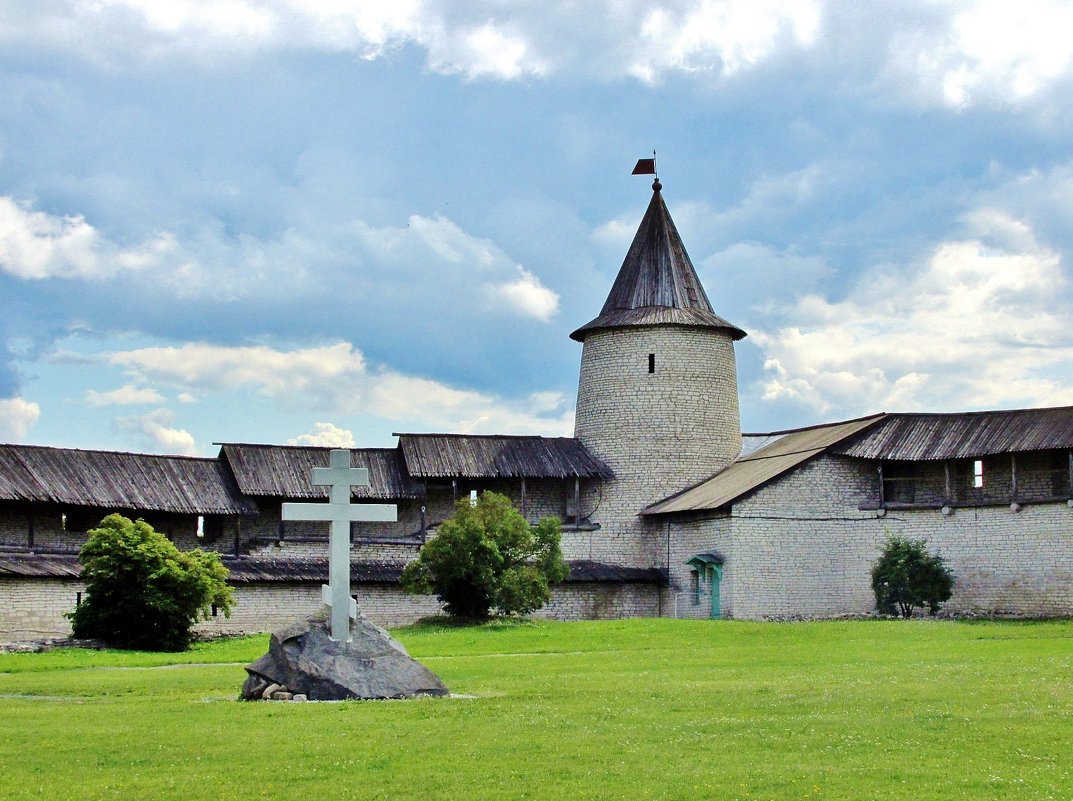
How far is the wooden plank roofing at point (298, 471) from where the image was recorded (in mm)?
44750

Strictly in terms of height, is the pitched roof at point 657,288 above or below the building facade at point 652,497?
above

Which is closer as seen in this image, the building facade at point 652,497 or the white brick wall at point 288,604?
the white brick wall at point 288,604

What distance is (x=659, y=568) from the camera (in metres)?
46.9

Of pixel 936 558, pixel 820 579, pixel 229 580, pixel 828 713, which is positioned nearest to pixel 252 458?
pixel 229 580

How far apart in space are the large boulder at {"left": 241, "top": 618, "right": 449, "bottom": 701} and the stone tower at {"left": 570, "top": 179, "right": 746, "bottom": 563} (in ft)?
92.8

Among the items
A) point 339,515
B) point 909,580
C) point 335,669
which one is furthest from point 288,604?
point 335,669

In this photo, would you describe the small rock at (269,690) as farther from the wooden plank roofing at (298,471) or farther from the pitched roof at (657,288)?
the pitched roof at (657,288)

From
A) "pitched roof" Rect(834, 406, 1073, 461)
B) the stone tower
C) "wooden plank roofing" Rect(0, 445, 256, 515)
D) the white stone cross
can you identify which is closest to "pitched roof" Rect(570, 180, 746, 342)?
the stone tower

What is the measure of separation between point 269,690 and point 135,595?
16.6 meters

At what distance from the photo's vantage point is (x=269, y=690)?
62.8 feet

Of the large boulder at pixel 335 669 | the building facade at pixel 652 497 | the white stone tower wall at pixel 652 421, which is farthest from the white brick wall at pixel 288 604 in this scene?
the large boulder at pixel 335 669

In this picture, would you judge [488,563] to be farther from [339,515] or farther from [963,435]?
[339,515]

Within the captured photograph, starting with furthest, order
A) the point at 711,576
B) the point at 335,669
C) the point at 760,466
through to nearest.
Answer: the point at 760,466 < the point at 711,576 < the point at 335,669

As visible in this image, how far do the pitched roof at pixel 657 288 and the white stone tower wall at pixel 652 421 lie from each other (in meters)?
0.36
